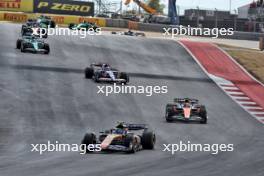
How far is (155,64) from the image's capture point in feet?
147

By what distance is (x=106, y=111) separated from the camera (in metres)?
29.7

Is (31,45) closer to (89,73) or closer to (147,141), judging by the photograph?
(89,73)

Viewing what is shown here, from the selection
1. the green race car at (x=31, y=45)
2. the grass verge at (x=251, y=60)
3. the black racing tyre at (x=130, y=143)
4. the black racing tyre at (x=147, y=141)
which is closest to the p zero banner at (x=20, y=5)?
the grass verge at (x=251, y=60)

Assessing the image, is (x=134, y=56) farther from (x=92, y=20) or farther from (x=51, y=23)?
(x=92, y=20)

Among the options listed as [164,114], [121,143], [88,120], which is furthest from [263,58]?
[121,143]

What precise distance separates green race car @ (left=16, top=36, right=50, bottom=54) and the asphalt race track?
0.44 meters

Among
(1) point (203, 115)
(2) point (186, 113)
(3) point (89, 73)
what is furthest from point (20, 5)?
(1) point (203, 115)

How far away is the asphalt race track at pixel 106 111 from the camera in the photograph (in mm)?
18312

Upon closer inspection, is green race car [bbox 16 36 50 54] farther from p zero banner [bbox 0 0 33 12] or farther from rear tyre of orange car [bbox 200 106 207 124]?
p zero banner [bbox 0 0 33 12]

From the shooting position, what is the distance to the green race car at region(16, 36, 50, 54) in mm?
42625

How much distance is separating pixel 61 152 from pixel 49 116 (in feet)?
23.1

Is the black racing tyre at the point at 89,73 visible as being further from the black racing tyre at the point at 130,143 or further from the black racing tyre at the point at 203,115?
the black racing tyre at the point at 130,143

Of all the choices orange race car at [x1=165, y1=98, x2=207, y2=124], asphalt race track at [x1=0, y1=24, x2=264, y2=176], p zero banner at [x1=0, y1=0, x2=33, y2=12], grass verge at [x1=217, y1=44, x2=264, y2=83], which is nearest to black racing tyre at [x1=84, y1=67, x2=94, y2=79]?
asphalt race track at [x1=0, y1=24, x2=264, y2=176]

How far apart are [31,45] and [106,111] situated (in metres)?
14.2
